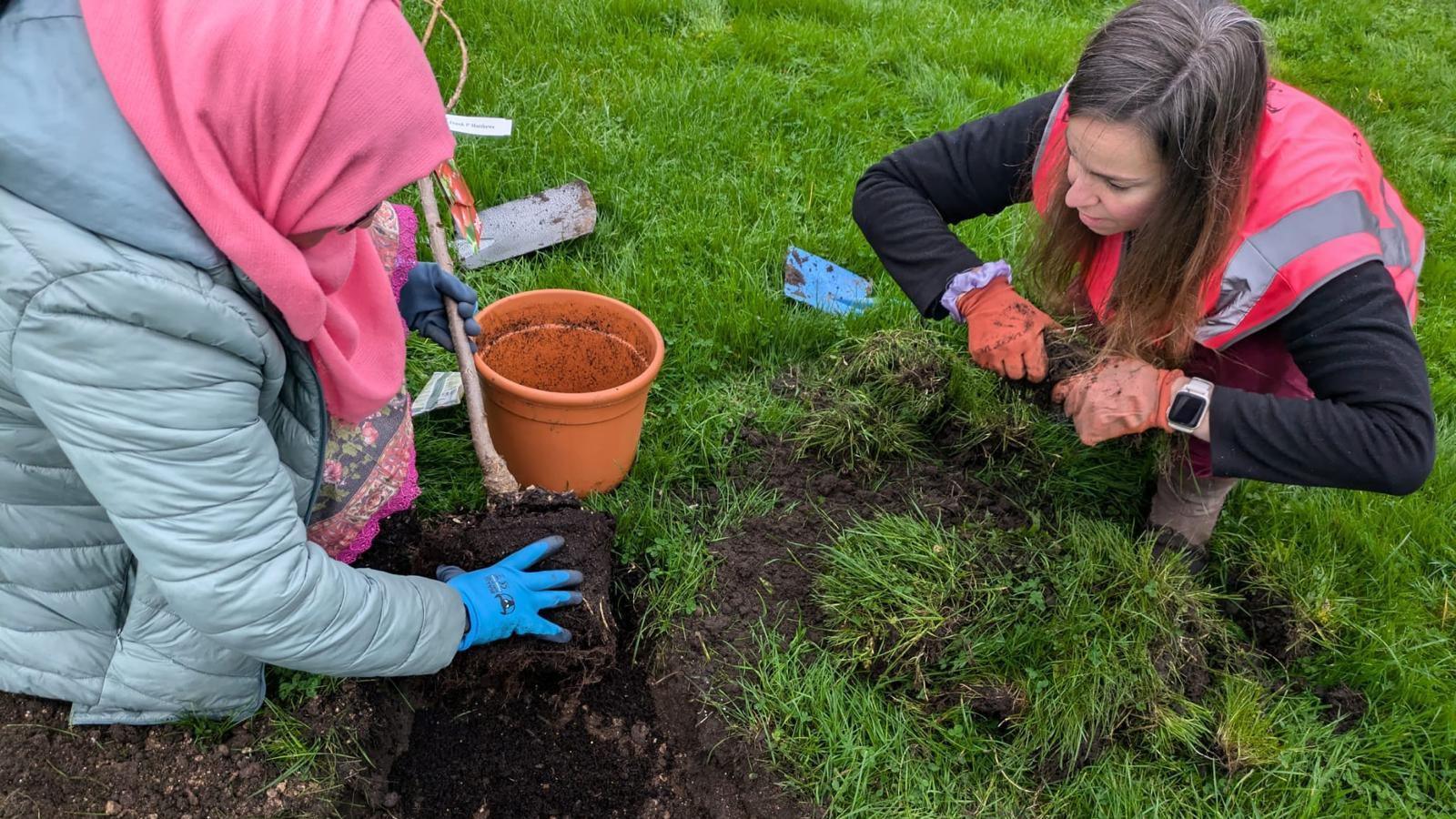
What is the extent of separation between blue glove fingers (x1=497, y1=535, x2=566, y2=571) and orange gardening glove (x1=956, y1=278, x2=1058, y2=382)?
106cm

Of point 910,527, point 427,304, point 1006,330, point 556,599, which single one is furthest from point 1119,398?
point 427,304

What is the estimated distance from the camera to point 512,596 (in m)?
2.04

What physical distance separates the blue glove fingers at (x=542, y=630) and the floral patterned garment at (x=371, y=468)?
0.44 m

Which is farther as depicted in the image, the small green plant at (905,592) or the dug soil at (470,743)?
the small green plant at (905,592)

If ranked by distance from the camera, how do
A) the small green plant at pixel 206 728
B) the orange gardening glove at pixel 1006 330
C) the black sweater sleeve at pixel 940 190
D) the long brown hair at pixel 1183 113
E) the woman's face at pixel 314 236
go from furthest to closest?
the black sweater sleeve at pixel 940 190 < the orange gardening glove at pixel 1006 330 < the small green plant at pixel 206 728 < the long brown hair at pixel 1183 113 < the woman's face at pixel 314 236

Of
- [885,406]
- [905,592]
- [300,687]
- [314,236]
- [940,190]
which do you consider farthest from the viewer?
[885,406]

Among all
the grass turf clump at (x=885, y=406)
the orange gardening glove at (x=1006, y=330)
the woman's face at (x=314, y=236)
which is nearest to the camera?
the woman's face at (x=314, y=236)

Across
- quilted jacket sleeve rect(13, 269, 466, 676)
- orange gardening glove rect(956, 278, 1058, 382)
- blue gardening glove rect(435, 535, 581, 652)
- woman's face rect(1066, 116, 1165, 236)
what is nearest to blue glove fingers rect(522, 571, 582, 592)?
blue gardening glove rect(435, 535, 581, 652)

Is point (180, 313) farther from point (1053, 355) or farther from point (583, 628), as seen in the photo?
point (1053, 355)

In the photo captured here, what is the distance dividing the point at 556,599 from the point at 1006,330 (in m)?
1.18

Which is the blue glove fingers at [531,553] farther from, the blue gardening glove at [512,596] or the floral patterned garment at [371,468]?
the floral patterned garment at [371,468]

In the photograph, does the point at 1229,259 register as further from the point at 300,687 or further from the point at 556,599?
the point at 300,687

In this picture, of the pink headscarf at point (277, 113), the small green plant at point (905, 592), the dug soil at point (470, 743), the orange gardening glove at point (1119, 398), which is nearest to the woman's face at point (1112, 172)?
the orange gardening glove at point (1119, 398)

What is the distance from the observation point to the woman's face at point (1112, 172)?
1828 millimetres
